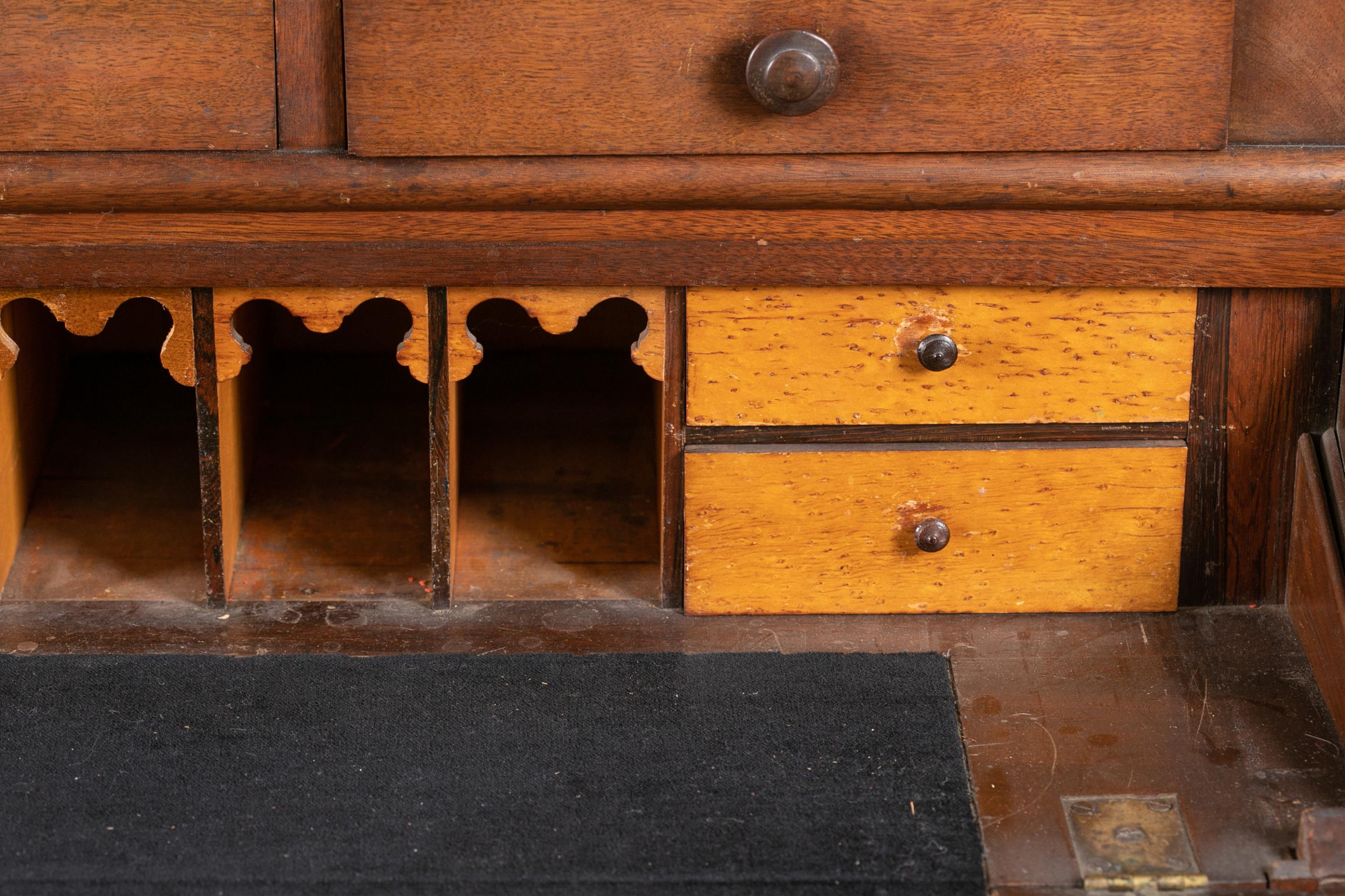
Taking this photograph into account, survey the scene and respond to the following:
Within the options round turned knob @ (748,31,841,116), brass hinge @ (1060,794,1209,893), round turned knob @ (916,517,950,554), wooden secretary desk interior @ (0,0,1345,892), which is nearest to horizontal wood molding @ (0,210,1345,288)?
wooden secretary desk interior @ (0,0,1345,892)

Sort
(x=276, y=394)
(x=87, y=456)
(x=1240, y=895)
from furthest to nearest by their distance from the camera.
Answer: (x=276, y=394) → (x=87, y=456) → (x=1240, y=895)

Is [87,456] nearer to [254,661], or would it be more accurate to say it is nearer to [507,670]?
[254,661]

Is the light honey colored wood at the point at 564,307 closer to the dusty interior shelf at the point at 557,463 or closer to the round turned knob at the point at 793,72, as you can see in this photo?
the dusty interior shelf at the point at 557,463

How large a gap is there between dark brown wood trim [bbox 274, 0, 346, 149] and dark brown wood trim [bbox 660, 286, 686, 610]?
0.35 meters

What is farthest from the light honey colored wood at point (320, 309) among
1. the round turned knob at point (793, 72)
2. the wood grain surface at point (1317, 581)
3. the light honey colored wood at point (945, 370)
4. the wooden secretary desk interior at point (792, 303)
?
the wood grain surface at point (1317, 581)

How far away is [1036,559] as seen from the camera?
1.51 meters

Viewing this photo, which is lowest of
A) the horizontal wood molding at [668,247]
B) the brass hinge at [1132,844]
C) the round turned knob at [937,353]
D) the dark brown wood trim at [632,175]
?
the brass hinge at [1132,844]

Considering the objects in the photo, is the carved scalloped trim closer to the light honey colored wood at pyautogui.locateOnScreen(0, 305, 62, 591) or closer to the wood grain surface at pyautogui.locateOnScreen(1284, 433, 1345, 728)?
the light honey colored wood at pyautogui.locateOnScreen(0, 305, 62, 591)

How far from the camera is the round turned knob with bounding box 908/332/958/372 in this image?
4.64 ft

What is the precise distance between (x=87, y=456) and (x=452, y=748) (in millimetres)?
703

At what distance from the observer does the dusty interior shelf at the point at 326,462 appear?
5.20 feet

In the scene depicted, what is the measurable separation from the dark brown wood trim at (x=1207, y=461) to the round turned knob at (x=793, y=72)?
1.48ft

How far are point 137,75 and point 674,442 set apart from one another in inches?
23.9

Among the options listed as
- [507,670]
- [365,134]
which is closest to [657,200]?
[365,134]
